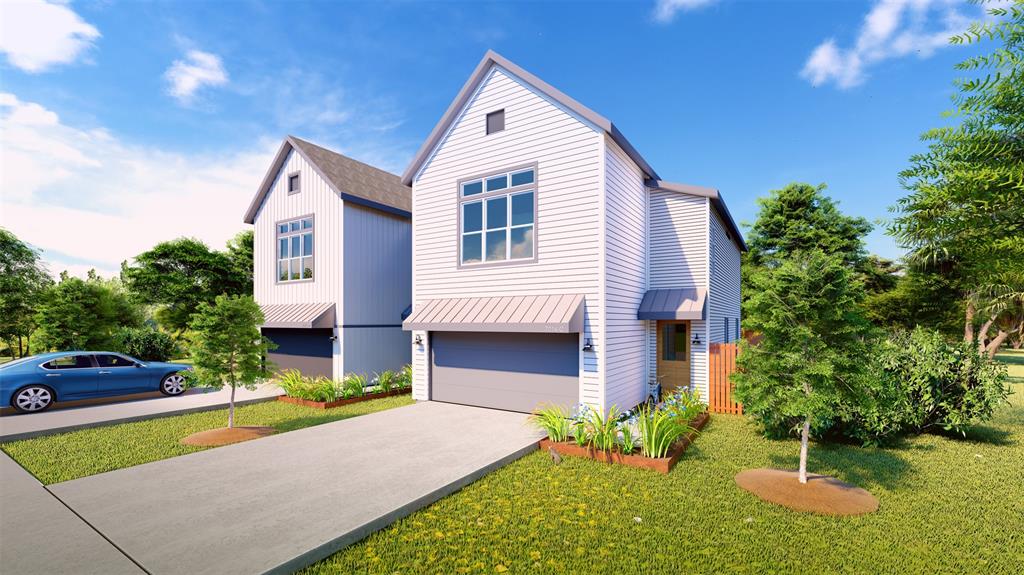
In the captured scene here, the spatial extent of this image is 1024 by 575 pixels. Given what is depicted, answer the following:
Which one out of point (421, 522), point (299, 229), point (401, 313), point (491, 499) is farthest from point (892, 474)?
point (299, 229)

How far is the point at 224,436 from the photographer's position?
333 inches

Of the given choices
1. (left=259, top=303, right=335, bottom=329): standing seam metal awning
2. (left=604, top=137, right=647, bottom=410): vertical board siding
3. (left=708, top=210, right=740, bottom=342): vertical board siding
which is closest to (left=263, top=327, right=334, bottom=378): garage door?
(left=259, top=303, right=335, bottom=329): standing seam metal awning

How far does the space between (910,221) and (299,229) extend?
1680cm

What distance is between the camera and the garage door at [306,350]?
1444 centimetres

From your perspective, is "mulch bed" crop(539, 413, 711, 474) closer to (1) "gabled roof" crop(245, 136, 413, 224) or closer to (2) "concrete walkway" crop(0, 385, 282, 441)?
(2) "concrete walkway" crop(0, 385, 282, 441)

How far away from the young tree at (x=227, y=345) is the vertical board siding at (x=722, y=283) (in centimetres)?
1133

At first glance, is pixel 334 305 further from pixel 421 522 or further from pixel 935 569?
pixel 935 569

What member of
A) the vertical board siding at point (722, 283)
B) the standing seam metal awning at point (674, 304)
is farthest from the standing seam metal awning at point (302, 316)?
the vertical board siding at point (722, 283)

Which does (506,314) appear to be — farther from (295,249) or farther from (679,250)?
(295,249)

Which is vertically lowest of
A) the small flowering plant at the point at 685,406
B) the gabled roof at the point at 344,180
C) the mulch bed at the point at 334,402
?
the mulch bed at the point at 334,402

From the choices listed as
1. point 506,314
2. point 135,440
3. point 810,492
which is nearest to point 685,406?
point 810,492

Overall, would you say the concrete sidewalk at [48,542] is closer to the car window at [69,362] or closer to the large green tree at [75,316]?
the car window at [69,362]

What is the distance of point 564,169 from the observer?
9867 mm

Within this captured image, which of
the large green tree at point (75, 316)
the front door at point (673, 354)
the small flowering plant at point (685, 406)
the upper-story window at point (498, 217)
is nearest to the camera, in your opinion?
the small flowering plant at point (685, 406)
